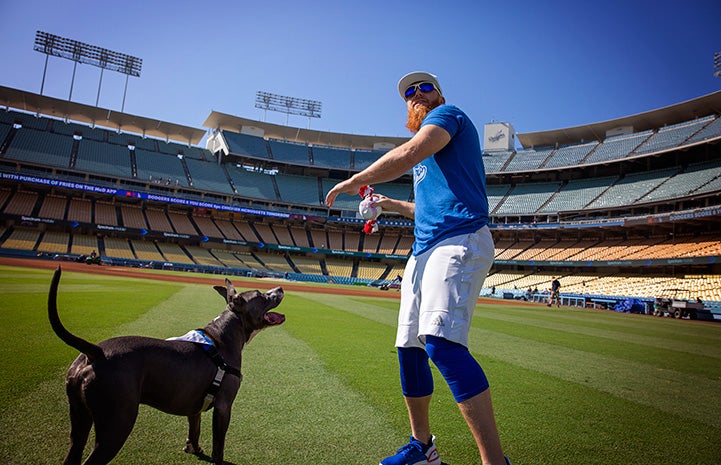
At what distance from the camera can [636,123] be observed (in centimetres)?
4984

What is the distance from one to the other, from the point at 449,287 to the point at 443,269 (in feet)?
0.39

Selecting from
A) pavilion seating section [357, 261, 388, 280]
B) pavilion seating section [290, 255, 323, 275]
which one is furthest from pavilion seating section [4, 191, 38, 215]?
pavilion seating section [357, 261, 388, 280]

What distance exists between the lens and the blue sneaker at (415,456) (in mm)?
2424

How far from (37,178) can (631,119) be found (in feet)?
233

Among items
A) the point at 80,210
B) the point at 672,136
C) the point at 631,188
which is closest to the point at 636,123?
the point at 672,136

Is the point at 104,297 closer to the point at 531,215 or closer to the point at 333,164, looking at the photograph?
the point at 531,215

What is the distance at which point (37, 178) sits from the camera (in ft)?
141

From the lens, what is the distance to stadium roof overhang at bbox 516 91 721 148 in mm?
43594

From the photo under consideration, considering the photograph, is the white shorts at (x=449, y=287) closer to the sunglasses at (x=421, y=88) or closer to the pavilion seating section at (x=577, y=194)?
the sunglasses at (x=421, y=88)

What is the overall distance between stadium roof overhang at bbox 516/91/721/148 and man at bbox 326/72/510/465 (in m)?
54.8

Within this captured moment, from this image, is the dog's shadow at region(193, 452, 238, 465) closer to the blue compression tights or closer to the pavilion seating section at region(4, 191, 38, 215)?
the blue compression tights

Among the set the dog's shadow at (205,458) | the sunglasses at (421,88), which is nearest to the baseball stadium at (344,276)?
the dog's shadow at (205,458)

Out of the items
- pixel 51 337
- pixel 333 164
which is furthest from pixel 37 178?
pixel 51 337

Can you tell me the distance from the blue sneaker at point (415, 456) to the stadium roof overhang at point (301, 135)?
206 feet
